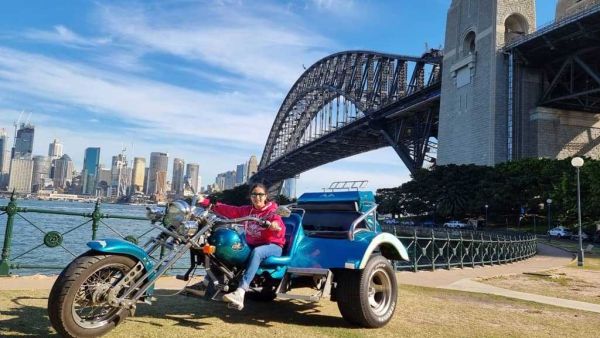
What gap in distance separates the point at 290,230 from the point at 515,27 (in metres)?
59.4

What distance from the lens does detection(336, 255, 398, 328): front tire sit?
208 inches

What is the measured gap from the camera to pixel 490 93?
A: 5394cm

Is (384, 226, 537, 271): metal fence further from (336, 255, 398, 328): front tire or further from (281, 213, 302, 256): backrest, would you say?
(281, 213, 302, 256): backrest

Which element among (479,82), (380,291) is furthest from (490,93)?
(380,291)

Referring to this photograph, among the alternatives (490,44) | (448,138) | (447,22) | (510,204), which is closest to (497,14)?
(490,44)

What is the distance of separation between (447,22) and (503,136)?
59.7ft

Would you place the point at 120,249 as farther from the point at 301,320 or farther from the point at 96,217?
the point at 96,217

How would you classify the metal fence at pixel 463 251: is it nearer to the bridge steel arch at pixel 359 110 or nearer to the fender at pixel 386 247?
the fender at pixel 386 247

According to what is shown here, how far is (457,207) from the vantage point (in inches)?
2157

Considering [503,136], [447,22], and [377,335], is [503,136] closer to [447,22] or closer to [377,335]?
[447,22]

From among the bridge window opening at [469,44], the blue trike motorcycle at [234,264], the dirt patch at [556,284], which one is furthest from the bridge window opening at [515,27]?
the blue trike motorcycle at [234,264]

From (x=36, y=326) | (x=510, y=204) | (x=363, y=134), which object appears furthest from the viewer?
(x=363, y=134)

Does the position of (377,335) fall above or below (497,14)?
below

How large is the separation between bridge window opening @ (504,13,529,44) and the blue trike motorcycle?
184 feet
